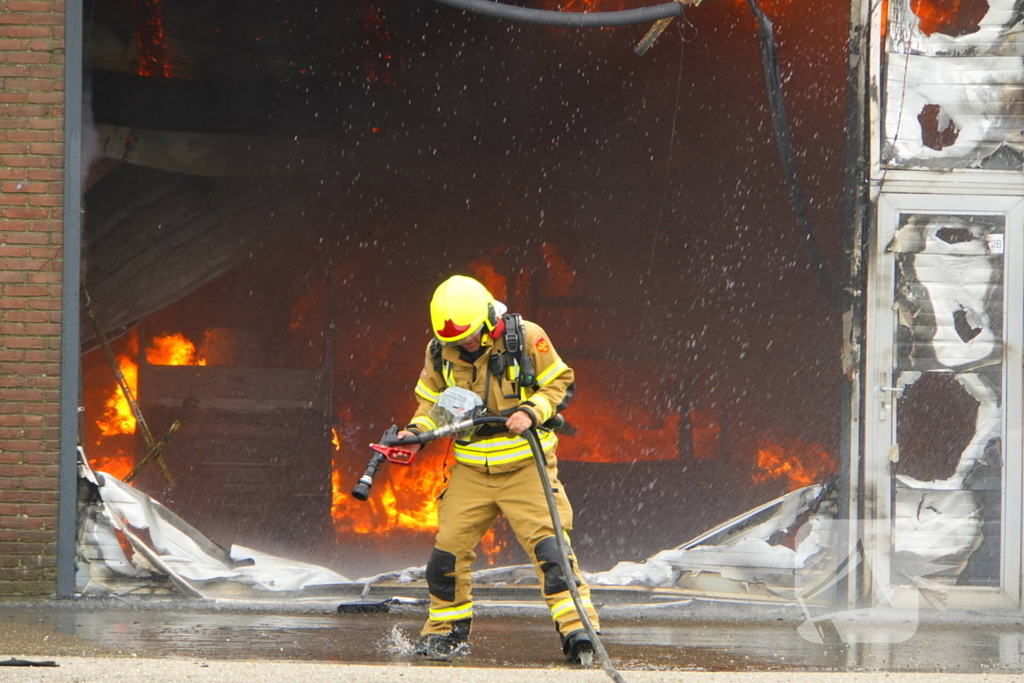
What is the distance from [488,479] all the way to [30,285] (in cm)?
275

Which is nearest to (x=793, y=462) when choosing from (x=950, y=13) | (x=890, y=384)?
(x=890, y=384)

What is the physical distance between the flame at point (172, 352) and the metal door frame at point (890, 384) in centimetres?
543

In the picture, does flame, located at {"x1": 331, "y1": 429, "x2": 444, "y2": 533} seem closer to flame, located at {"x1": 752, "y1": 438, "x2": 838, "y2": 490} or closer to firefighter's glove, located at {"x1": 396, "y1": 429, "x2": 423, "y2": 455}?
flame, located at {"x1": 752, "y1": 438, "x2": 838, "y2": 490}

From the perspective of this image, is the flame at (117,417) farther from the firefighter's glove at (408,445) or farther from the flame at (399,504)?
the firefighter's glove at (408,445)

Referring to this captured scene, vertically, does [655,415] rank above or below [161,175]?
below

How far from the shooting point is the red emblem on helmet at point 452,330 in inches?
161

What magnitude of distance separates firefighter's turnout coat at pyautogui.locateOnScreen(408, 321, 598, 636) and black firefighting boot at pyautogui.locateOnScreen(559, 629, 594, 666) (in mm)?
125

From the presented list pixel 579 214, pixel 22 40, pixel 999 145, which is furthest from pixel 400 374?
pixel 999 145

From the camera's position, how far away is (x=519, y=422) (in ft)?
13.2

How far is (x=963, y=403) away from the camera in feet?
18.7

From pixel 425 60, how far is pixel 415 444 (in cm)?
501

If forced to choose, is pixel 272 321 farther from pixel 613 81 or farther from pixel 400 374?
pixel 613 81

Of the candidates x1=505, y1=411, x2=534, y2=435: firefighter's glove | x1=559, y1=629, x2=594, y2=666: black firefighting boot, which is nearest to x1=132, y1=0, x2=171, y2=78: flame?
x1=505, y1=411, x2=534, y2=435: firefighter's glove

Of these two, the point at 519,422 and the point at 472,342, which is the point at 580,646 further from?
the point at 472,342
